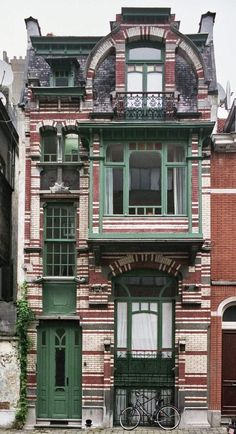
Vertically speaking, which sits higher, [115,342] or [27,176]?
[27,176]

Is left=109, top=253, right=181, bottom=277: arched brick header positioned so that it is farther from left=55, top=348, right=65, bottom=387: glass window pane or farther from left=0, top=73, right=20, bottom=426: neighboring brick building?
left=0, top=73, right=20, bottom=426: neighboring brick building

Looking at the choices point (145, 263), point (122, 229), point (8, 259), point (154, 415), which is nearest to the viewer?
point (154, 415)

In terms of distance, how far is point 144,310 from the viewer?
72.0 feet

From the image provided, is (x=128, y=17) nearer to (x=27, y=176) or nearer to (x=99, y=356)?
(x=27, y=176)

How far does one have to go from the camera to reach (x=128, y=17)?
22406mm

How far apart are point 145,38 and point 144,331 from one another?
951 cm

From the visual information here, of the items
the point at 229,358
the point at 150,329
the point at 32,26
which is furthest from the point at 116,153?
the point at 229,358

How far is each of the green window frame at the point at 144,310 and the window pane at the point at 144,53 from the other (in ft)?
23.0

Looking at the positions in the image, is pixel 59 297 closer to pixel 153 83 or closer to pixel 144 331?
pixel 144 331

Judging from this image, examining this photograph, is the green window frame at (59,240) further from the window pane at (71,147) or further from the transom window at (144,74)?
the transom window at (144,74)

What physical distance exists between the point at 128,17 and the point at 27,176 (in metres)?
6.17

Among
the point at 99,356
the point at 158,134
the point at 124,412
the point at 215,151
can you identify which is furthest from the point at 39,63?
the point at 124,412

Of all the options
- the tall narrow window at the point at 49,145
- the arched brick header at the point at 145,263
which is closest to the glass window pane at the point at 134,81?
the tall narrow window at the point at 49,145

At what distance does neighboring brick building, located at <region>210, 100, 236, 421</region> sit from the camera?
21.6 metres
